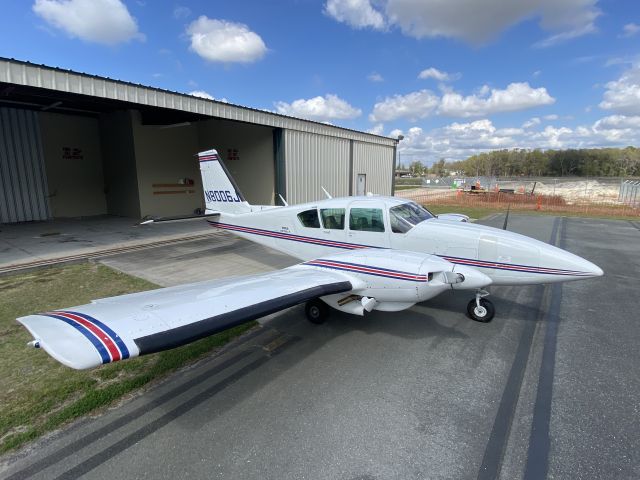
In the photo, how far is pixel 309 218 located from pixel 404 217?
6.54 ft

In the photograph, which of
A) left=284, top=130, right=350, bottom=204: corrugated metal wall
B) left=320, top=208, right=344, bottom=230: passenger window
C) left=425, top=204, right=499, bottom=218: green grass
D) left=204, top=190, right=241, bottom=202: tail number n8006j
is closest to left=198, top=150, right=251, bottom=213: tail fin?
left=204, top=190, right=241, bottom=202: tail number n8006j

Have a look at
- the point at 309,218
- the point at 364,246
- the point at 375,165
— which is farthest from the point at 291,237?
the point at 375,165

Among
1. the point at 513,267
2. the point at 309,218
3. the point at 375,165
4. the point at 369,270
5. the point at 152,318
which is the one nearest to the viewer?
the point at 152,318

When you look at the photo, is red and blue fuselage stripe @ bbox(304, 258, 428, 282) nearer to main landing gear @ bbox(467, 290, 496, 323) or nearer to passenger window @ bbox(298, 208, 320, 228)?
passenger window @ bbox(298, 208, 320, 228)

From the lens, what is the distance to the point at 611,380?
4215 mm

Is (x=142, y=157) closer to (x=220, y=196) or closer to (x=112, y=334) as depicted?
(x=220, y=196)

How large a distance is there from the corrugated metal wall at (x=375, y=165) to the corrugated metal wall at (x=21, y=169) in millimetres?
16481

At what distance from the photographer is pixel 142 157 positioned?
17562mm

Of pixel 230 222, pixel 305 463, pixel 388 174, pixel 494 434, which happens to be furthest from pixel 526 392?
pixel 388 174

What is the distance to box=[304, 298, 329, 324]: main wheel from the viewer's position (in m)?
5.73

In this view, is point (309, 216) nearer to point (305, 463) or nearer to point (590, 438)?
point (305, 463)

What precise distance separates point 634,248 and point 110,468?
54.0ft

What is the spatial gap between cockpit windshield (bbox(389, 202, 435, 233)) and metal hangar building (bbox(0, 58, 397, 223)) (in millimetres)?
9000

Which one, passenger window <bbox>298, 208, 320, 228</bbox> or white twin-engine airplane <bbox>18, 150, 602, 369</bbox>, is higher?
passenger window <bbox>298, 208, 320, 228</bbox>
